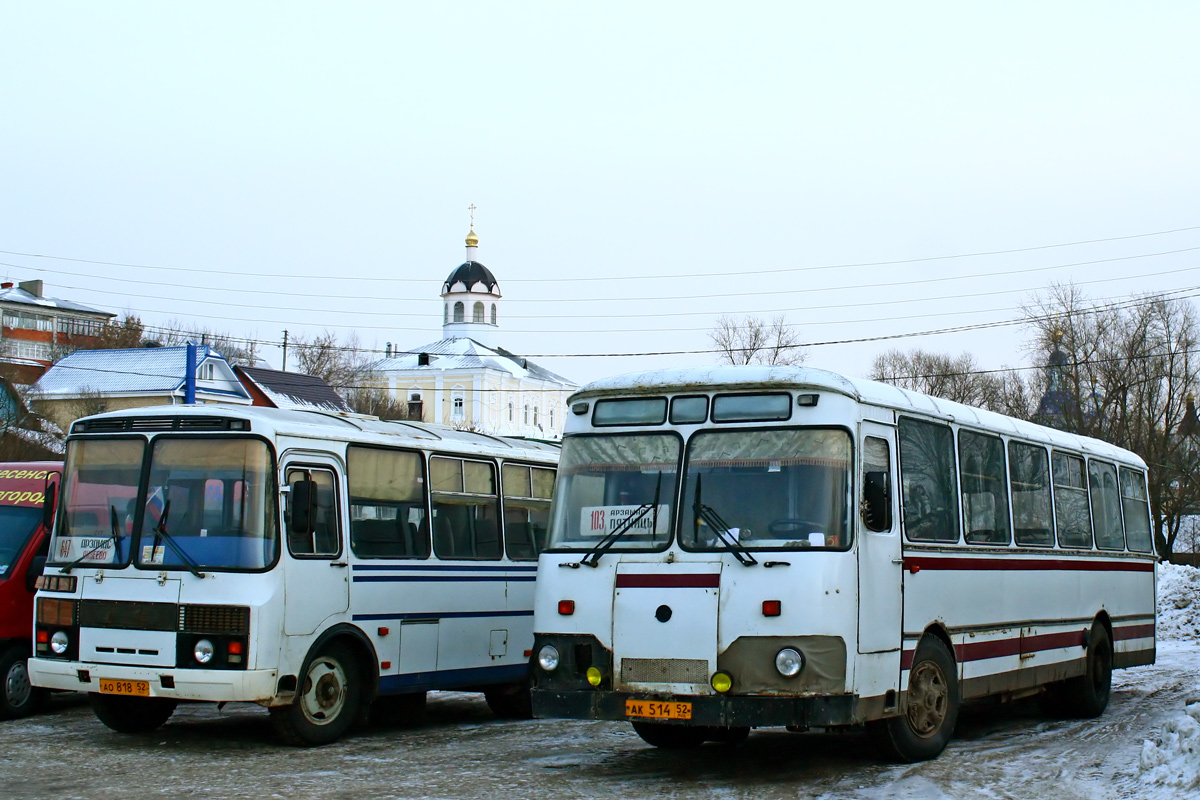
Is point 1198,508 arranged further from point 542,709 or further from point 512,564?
point 542,709

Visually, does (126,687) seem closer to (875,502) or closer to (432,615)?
(432,615)

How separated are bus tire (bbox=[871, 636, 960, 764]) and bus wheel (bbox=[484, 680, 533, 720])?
497 centimetres

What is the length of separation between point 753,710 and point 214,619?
4.42 m

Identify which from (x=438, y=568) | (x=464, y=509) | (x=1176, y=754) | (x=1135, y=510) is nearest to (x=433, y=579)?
(x=438, y=568)

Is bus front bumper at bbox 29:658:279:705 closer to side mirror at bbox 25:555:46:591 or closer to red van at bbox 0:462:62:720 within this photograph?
red van at bbox 0:462:62:720

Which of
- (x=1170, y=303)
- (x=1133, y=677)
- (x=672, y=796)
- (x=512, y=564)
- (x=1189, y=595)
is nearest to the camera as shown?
(x=672, y=796)

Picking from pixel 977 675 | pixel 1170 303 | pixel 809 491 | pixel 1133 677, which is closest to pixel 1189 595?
pixel 1133 677

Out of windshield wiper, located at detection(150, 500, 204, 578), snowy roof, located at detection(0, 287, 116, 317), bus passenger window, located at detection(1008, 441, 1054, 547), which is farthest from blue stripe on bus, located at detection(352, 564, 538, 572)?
snowy roof, located at detection(0, 287, 116, 317)

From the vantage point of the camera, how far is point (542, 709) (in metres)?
9.70

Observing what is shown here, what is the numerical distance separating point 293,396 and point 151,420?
205 ft

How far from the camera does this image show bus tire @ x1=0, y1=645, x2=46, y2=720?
12.9 m

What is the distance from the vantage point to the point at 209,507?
1115 centimetres

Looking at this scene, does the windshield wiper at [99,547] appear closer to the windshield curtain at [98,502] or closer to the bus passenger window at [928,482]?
the windshield curtain at [98,502]

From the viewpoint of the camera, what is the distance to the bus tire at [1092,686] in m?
13.9
